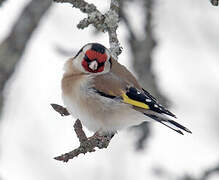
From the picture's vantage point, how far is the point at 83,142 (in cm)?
548

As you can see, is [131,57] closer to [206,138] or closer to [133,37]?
[133,37]

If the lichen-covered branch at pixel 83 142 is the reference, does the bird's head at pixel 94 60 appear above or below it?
above

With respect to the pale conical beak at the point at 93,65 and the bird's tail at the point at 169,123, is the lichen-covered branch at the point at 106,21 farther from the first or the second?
the bird's tail at the point at 169,123

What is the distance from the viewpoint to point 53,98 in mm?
11367

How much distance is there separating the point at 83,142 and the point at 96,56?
1.15 meters

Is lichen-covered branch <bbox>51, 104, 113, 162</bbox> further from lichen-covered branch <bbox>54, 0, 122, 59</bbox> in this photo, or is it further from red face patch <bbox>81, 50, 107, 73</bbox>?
lichen-covered branch <bbox>54, 0, 122, 59</bbox>

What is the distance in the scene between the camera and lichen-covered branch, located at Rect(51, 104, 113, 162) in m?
5.32

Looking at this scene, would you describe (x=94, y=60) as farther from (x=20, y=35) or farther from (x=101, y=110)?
(x=20, y=35)

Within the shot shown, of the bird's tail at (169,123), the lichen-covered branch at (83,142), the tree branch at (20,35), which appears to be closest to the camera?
the lichen-covered branch at (83,142)

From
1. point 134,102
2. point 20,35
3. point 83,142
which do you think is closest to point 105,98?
point 134,102

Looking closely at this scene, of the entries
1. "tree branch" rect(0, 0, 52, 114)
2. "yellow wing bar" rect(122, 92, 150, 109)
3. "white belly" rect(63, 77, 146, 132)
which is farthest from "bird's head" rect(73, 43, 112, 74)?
"tree branch" rect(0, 0, 52, 114)

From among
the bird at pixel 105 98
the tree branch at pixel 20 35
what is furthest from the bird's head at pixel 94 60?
the tree branch at pixel 20 35

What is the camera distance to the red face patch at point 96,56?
6.28 m

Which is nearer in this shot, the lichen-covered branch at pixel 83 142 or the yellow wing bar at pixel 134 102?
the lichen-covered branch at pixel 83 142
